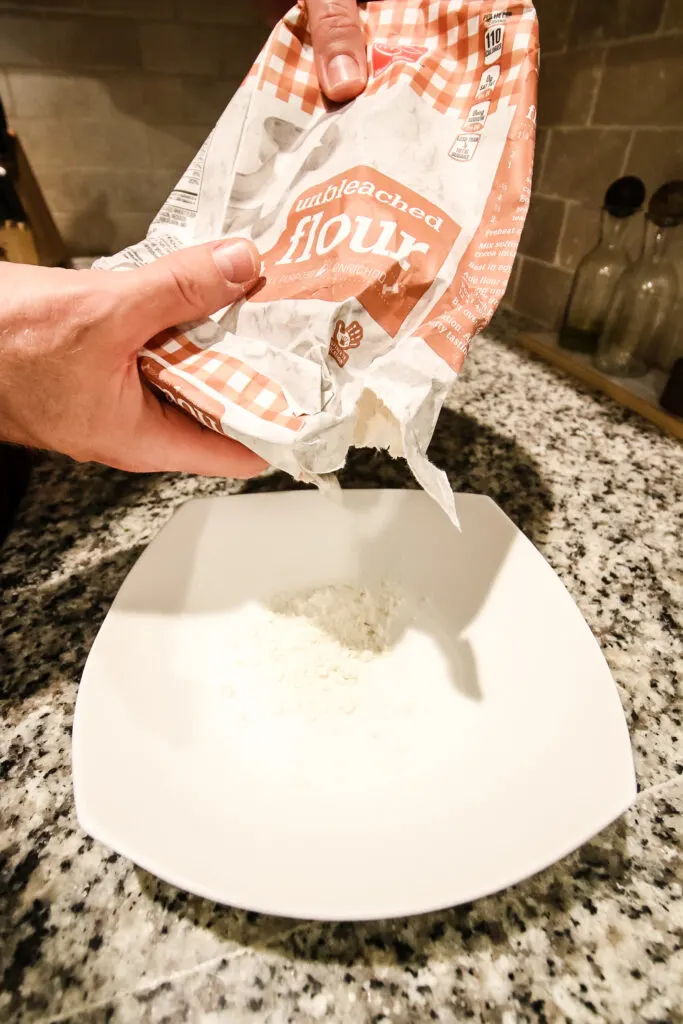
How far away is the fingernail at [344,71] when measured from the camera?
432 millimetres

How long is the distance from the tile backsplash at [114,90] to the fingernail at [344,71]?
750 mm

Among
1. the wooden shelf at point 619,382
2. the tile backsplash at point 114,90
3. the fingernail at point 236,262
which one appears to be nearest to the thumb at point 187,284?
the fingernail at point 236,262

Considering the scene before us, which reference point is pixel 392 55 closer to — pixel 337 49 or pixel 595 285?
pixel 337 49

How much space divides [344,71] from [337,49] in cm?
2

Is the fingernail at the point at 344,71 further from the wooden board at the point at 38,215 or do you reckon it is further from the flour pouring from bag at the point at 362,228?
the wooden board at the point at 38,215

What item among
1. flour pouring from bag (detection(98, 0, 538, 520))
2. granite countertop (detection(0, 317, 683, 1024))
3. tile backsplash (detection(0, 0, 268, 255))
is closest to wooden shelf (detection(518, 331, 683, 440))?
granite countertop (detection(0, 317, 683, 1024))

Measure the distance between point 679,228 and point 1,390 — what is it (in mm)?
748

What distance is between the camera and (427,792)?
1.02ft

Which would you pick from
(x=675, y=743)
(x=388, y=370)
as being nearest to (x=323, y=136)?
(x=388, y=370)

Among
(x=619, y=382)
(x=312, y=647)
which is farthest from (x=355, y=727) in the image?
(x=619, y=382)

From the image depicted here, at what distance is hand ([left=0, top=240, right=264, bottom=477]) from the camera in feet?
1.19

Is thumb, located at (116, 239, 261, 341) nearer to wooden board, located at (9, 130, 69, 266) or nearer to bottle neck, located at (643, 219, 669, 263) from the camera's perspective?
bottle neck, located at (643, 219, 669, 263)

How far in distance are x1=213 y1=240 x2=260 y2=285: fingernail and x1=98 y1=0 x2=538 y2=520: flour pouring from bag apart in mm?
12

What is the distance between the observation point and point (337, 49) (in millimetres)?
433
